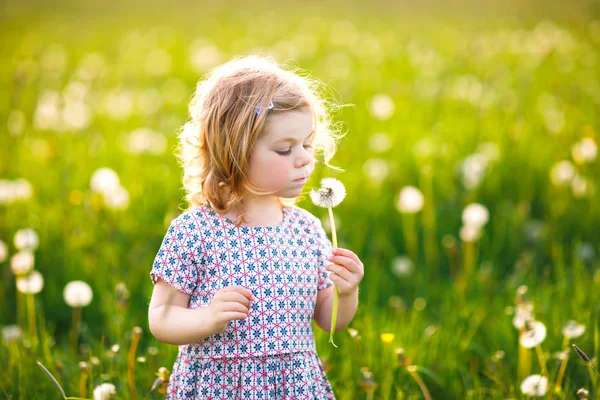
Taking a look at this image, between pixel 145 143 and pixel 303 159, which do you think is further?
pixel 145 143

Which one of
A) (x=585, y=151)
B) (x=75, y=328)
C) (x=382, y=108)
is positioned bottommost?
(x=75, y=328)

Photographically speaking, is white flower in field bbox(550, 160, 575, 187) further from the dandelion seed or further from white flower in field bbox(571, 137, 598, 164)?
the dandelion seed

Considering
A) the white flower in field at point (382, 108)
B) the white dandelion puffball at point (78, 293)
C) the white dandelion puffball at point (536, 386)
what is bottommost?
the white dandelion puffball at point (536, 386)

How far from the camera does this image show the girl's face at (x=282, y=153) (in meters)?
1.59

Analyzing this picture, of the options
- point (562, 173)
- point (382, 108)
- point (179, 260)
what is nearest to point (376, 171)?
point (382, 108)

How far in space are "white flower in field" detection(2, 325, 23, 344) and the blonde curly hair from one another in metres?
1.01

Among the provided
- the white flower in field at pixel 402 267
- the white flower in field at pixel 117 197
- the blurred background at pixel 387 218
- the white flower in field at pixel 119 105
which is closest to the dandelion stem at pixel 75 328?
the blurred background at pixel 387 218

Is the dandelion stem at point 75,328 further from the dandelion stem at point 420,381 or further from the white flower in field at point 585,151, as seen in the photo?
the white flower in field at point 585,151

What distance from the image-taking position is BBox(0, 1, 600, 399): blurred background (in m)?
2.12

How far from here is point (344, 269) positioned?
5.26 ft

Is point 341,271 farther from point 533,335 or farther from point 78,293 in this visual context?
point 78,293

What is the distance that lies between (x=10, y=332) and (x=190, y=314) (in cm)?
118

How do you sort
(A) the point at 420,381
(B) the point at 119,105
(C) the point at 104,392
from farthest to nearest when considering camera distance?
(B) the point at 119,105 → (A) the point at 420,381 → (C) the point at 104,392

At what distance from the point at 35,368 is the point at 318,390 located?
914mm
